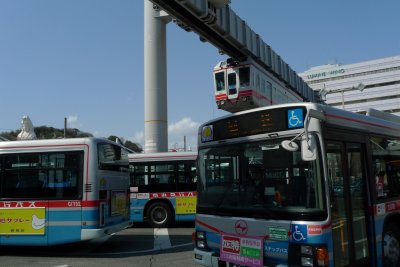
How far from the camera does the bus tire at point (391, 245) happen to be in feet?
22.9

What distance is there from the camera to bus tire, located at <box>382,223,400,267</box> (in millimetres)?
6987

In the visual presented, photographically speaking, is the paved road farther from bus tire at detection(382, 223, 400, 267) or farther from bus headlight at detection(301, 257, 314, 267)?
bus headlight at detection(301, 257, 314, 267)

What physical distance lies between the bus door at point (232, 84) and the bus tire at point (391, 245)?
16.6m

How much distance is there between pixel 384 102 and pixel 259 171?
364 ft

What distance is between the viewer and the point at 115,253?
34.9 ft

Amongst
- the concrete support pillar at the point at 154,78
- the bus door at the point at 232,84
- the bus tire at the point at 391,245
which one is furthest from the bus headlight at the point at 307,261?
the concrete support pillar at the point at 154,78

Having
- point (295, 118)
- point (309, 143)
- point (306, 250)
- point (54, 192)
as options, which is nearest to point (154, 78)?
point (54, 192)

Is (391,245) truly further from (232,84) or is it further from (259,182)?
(232,84)

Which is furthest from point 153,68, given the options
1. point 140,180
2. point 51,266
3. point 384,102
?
point 384,102

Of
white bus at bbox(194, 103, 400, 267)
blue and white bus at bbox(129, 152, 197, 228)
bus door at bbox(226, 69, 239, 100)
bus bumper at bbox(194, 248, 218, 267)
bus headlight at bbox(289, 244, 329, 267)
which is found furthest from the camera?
bus door at bbox(226, 69, 239, 100)

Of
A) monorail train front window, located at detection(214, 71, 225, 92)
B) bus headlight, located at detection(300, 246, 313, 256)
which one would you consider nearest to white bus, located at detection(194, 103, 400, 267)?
bus headlight, located at detection(300, 246, 313, 256)

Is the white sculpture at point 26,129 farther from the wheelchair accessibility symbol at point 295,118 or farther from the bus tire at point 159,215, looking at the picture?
the wheelchair accessibility symbol at point 295,118

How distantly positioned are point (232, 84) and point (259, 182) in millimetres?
18567

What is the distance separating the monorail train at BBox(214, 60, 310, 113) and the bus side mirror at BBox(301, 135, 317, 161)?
57.5 feet
